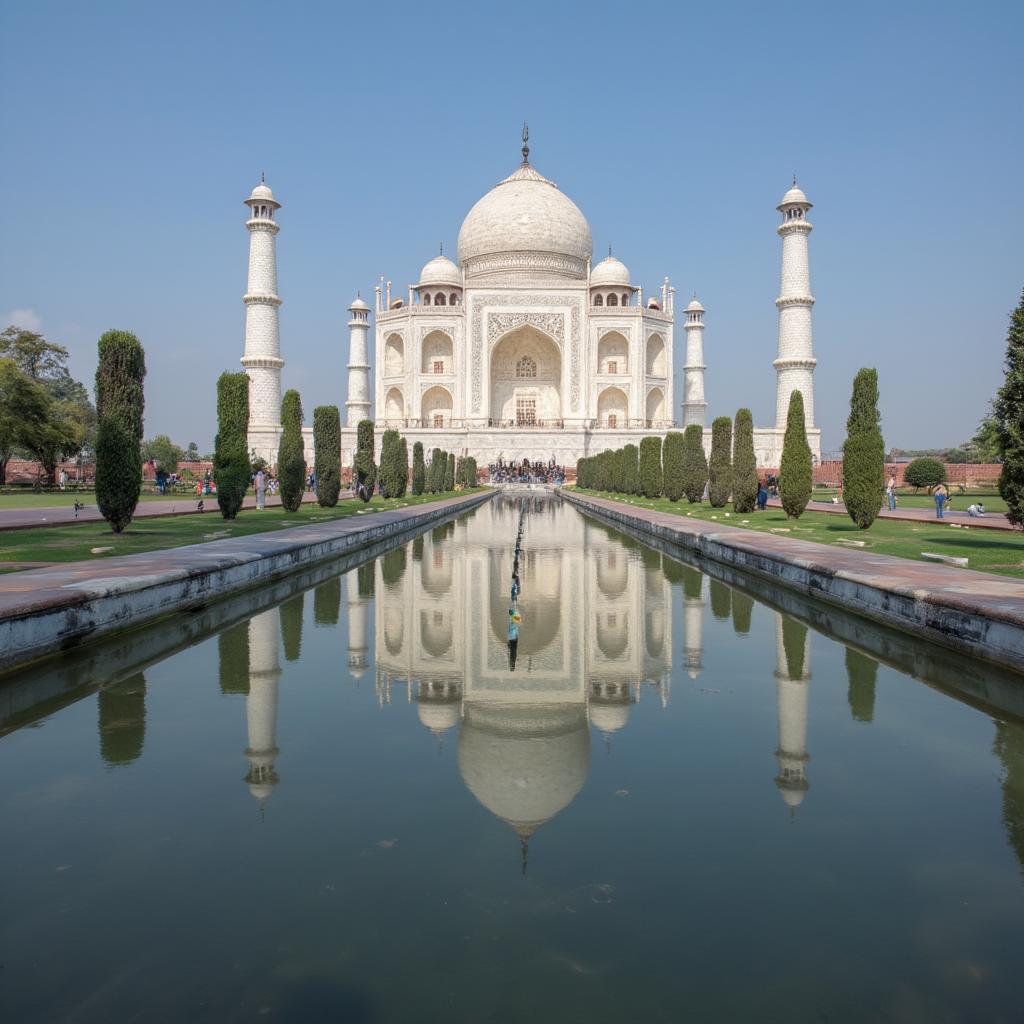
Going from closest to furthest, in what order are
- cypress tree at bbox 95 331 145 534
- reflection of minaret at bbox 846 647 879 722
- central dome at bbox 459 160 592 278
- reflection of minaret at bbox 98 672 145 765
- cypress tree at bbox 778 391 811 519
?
reflection of minaret at bbox 98 672 145 765
reflection of minaret at bbox 846 647 879 722
cypress tree at bbox 95 331 145 534
cypress tree at bbox 778 391 811 519
central dome at bbox 459 160 592 278

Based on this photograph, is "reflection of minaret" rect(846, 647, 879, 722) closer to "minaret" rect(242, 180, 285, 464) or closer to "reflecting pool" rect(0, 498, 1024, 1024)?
"reflecting pool" rect(0, 498, 1024, 1024)

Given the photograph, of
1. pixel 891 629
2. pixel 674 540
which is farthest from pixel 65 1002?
pixel 674 540

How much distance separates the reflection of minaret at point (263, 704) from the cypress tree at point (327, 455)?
36.3 ft

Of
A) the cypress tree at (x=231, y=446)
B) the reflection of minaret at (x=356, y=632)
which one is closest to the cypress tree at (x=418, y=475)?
the cypress tree at (x=231, y=446)

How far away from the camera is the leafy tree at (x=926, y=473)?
888 inches

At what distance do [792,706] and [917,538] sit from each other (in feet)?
23.2

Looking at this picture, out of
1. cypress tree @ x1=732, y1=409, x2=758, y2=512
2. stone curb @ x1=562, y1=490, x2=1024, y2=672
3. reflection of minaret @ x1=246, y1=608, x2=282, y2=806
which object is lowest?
reflection of minaret @ x1=246, y1=608, x2=282, y2=806

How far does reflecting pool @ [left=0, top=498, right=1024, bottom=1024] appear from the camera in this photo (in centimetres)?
145

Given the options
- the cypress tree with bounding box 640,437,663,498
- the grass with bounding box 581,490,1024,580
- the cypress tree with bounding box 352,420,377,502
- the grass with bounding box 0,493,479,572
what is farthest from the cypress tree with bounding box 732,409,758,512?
the cypress tree with bounding box 352,420,377,502

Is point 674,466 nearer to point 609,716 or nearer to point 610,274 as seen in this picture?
point 609,716

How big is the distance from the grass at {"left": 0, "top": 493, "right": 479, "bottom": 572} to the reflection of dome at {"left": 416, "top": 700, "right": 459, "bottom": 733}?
4.16 meters

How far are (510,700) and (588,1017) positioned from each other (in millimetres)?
1804

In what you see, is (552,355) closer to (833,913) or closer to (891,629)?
(891,629)

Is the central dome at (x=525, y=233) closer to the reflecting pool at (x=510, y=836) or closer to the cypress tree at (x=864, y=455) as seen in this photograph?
the cypress tree at (x=864, y=455)
